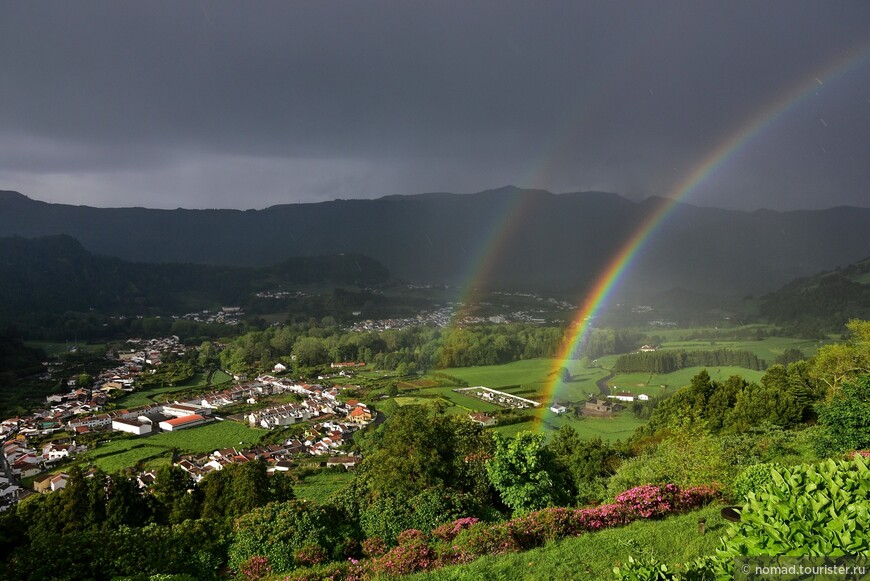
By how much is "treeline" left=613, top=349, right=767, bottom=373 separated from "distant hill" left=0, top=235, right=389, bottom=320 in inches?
3119

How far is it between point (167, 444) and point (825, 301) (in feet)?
247

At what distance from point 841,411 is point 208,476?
14878 millimetres

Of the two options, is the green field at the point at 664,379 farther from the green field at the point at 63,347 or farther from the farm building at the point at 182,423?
the green field at the point at 63,347

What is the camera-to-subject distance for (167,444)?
27.8m

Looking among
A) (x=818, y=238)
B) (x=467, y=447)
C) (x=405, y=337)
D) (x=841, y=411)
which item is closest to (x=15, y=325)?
(x=405, y=337)

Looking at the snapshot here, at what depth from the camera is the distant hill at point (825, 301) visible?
57750 mm

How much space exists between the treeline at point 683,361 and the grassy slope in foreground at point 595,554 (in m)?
41.3

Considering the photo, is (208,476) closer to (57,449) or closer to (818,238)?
(57,449)

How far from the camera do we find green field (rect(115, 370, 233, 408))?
37.8 meters

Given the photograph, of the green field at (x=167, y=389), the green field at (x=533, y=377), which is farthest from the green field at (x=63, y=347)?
the green field at (x=533, y=377)

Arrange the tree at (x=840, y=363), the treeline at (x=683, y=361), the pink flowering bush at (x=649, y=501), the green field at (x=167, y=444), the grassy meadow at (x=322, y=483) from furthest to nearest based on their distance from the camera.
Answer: the treeline at (x=683, y=361), the green field at (x=167, y=444), the grassy meadow at (x=322, y=483), the tree at (x=840, y=363), the pink flowering bush at (x=649, y=501)

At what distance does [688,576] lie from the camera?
2965 mm

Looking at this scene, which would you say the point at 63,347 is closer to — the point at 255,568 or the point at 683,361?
the point at 255,568

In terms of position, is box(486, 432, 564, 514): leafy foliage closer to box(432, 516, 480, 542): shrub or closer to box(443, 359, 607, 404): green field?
box(432, 516, 480, 542): shrub
